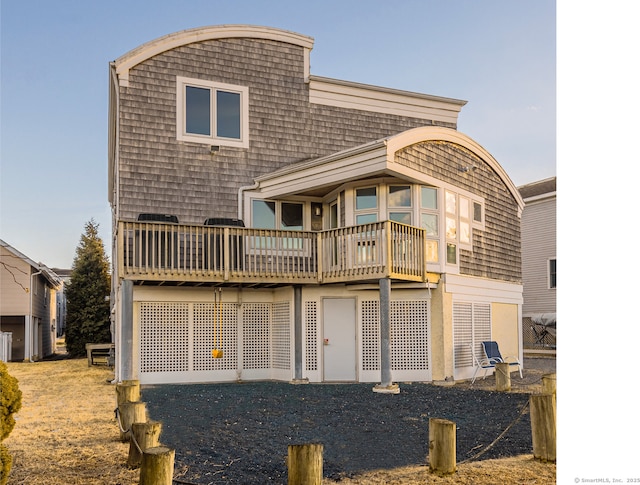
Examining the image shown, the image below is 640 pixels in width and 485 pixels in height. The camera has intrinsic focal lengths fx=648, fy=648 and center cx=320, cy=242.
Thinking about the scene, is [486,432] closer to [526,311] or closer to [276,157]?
[276,157]

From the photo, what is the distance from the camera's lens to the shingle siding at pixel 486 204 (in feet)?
39.1

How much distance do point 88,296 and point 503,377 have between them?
1710cm

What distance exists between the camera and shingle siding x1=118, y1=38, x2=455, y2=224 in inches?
477

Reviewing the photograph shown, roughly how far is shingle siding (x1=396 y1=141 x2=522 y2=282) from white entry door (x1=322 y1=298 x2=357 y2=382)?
8.43 feet

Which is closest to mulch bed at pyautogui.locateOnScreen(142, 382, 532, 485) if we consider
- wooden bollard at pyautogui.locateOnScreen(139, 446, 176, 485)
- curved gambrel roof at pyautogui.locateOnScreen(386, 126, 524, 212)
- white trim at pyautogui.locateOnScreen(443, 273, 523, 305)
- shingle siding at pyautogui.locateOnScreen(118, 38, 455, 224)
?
wooden bollard at pyautogui.locateOnScreen(139, 446, 176, 485)

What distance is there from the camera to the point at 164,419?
25.1ft

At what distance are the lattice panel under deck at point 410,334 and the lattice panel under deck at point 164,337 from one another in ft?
12.7

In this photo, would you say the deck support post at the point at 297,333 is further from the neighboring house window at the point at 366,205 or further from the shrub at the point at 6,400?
the shrub at the point at 6,400

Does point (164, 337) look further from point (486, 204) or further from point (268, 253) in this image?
point (486, 204)

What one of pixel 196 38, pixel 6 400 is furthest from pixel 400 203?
pixel 6 400

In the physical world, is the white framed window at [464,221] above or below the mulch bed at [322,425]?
above

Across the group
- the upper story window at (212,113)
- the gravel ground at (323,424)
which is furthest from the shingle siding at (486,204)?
the upper story window at (212,113)

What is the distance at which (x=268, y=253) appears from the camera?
38.5 ft

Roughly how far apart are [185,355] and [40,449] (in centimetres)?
582
